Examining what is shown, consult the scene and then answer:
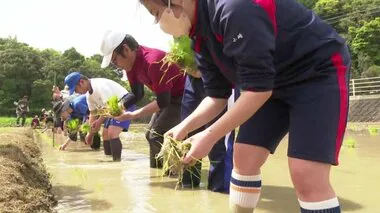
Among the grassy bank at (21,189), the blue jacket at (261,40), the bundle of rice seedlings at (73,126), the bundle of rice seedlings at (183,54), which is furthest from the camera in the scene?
the bundle of rice seedlings at (73,126)

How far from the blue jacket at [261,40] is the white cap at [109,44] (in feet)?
8.18

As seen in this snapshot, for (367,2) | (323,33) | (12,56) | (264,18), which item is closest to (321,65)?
(323,33)

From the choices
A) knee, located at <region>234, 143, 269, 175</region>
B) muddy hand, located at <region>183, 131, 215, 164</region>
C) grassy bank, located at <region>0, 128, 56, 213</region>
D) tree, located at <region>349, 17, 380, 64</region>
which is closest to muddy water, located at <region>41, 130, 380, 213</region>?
grassy bank, located at <region>0, 128, 56, 213</region>

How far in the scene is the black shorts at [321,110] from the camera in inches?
75.0

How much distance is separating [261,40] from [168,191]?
245 centimetres

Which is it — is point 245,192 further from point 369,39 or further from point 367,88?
point 369,39

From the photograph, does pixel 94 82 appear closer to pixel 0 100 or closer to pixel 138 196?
pixel 138 196

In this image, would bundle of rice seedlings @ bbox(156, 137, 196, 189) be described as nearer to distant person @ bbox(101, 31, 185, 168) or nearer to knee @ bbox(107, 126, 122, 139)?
distant person @ bbox(101, 31, 185, 168)

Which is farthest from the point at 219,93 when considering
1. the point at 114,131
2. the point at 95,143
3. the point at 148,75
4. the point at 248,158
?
the point at 95,143

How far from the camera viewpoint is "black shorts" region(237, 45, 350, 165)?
1.90m

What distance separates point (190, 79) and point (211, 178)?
2.96ft

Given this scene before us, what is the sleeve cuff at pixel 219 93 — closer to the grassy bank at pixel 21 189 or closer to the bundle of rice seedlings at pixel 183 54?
the grassy bank at pixel 21 189

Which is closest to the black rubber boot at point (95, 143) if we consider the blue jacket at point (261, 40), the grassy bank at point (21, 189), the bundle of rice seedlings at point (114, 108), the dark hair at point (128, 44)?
→ the bundle of rice seedlings at point (114, 108)

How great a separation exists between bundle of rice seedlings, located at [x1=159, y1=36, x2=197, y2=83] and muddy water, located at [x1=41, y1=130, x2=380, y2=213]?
105 centimetres
